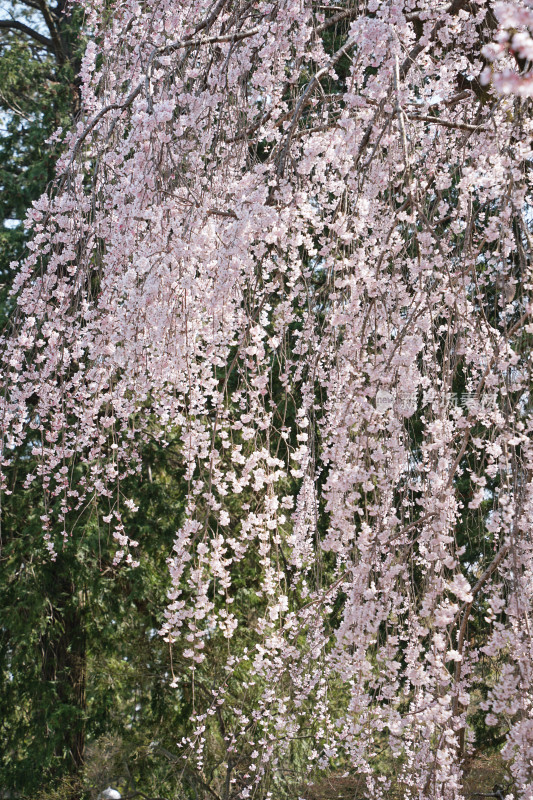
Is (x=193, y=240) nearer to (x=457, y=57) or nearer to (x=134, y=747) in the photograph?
(x=457, y=57)

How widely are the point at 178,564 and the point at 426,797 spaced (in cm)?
73

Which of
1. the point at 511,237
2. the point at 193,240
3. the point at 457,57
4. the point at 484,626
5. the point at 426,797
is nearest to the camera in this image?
the point at 511,237

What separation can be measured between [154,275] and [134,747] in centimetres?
318

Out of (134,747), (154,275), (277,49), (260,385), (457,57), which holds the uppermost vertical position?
(457,57)

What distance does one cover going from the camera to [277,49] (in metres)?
1.91

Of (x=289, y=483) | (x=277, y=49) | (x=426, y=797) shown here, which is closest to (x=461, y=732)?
(x=289, y=483)

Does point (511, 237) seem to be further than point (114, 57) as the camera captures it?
No

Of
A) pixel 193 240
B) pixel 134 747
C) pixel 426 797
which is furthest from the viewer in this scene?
pixel 134 747

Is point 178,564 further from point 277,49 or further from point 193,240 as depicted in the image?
point 277,49

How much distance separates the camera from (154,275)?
6.47 feet

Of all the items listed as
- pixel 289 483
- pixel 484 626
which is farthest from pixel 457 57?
pixel 484 626

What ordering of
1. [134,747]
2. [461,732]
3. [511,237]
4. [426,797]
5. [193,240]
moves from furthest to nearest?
[134,747] < [461,732] < [193,240] < [426,797] < [511,237]

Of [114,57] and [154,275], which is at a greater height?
[114,57]

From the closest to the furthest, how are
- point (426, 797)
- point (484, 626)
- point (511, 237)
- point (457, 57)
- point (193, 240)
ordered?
1. point (511, 237)
2. point (426, 797)
3. point (193, 240)
4. point (457, 57)
5. point (484, 626)
